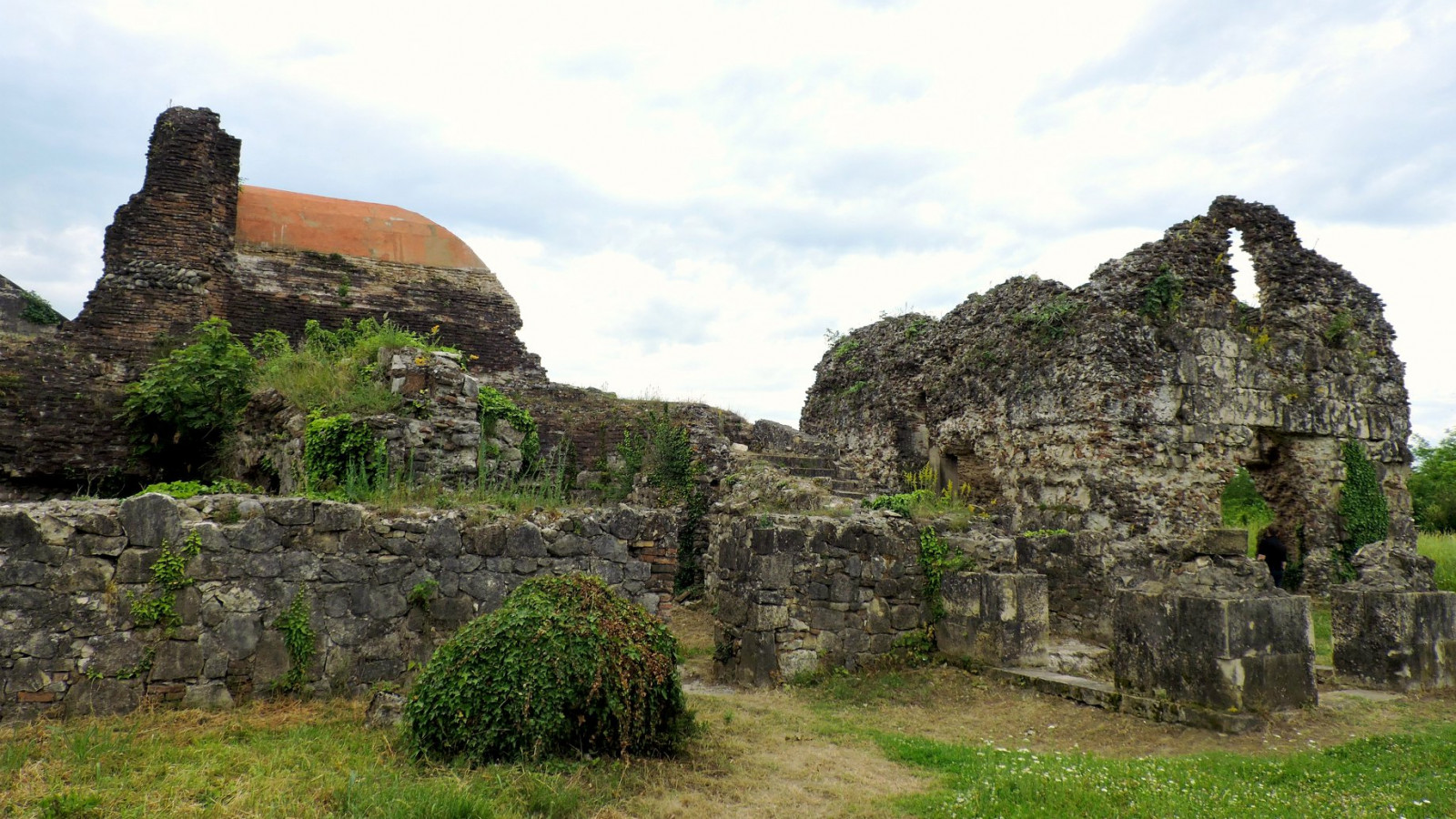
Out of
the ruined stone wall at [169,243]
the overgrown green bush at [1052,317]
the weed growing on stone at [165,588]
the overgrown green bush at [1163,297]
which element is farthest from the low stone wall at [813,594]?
the ruined stone wall at [169,243]

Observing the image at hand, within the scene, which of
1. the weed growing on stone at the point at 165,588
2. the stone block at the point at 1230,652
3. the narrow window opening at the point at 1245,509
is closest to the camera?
the weed growing on stone at the point at 165,588

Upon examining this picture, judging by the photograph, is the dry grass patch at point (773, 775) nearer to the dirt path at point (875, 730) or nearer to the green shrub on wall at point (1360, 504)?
the dirt path at point (875, 730)

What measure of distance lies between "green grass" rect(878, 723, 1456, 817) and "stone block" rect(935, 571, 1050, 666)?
2.38 meters

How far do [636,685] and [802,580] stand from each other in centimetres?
391

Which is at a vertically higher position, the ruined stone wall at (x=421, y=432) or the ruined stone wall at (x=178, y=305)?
the ruined stone wall at (x=178, y=305)

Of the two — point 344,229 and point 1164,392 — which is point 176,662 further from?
point 344,229

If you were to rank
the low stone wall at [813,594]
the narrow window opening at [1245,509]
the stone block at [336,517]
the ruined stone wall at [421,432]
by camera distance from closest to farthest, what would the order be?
the stone block at [336,517], the low stone wall at [813,594], the ruined stone wall at [421,432], the narrow window opening at [1245,509]

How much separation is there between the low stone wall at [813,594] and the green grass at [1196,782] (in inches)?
88.5

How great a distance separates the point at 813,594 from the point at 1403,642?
20.5 ft

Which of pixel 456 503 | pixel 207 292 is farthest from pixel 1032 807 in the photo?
pixel 207 292

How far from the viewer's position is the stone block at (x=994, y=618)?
9.52 meters

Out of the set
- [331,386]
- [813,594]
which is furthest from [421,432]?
[813,594]

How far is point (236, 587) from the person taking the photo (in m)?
6.41

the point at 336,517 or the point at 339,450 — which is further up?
the point at 339,450
